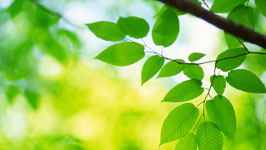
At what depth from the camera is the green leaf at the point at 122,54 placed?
40.9 inches

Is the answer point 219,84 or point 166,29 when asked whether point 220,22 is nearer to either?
point 166,29

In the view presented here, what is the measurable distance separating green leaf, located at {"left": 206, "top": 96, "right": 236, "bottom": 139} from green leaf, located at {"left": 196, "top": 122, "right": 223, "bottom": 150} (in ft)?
0.14

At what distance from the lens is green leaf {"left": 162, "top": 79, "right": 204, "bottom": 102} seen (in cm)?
112

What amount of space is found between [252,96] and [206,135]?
13.4 ft

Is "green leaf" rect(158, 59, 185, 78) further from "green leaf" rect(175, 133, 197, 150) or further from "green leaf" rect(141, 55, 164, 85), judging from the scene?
"green leaf" rect(175, 133, 197, 150)

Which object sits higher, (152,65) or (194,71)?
(152,65)

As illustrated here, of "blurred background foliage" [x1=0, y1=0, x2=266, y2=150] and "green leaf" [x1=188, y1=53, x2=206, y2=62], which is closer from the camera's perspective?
"green leaf" [x1=188, y1=53, x2=206, y2=62]

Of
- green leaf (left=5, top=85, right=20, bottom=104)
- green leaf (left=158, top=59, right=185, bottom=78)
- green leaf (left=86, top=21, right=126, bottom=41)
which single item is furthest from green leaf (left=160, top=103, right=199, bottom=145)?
green leaf (left=5, top=85, right=20, bottom=104)

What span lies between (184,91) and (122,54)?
0.33 m

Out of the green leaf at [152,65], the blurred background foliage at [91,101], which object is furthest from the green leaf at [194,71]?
the blurred background foliage at [91,101]

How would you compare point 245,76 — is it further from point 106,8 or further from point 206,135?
point 106,8

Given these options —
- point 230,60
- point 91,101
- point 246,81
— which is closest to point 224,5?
point 230,60

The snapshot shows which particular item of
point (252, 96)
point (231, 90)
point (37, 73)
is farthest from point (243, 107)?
point (37, 73)

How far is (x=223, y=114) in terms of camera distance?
42.8 inches
